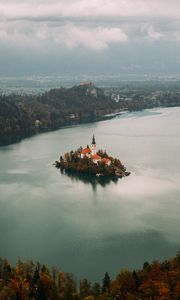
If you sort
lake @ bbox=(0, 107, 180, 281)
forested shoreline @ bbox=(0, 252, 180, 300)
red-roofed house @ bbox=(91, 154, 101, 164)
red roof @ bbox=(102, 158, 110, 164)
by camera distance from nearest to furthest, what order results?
1. forested shoreline @ bbox=(0, 252, 180, 300)
2. lake @ bbox=(0, 107, 180, 281)
3. red roof @ bbox=(102, 158, 110, 164)
4. red-roofed house @ bbox=(91, 154, 101, 164)

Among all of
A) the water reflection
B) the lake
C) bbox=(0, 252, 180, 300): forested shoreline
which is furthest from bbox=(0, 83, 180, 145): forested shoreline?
bbox=(0, 252, 180, 300): forested shoreline

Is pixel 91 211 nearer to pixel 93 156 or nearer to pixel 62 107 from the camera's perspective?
pixel 93 156

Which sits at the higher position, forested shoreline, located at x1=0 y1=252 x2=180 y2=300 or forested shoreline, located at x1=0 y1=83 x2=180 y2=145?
forested shoreline, located at x1=0 y1=83 x2=180 y2=145

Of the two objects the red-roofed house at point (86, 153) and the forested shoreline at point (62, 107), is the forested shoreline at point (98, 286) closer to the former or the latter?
the red-roofed house at point (86, 153)

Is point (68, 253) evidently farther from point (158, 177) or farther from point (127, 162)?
point (127, 162)

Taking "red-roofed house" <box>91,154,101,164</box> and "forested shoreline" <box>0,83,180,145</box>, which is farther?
"forested shoreline" <box>0,83,180,145</box>

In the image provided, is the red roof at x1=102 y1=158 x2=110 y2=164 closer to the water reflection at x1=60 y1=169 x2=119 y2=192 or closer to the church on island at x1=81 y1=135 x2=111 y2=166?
the church on island at x1=81 y1=135 x2=111 y2=166

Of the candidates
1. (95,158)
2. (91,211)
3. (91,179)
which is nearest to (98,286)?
(91,211)
